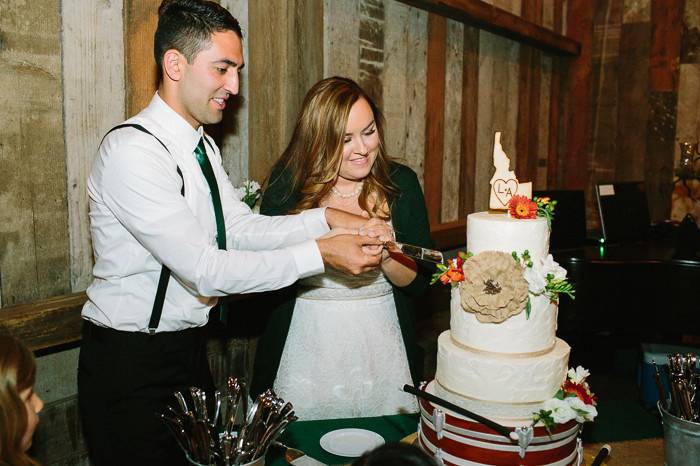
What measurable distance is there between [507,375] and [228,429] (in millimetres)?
755

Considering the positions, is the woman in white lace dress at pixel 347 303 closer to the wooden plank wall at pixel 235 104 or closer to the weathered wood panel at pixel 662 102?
the wooden plank wall at pixel 235 104

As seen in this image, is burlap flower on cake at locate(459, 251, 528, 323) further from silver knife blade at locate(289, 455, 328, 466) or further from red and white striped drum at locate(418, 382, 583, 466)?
silver knife blade at locate(289, 455, 328, 466)

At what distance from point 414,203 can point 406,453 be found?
6.19 feet

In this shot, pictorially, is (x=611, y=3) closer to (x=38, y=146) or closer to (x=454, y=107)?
(x=454, y=107)

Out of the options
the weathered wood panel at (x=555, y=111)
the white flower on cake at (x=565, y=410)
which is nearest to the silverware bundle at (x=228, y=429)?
the white flower on cake at (x=565, y=410)

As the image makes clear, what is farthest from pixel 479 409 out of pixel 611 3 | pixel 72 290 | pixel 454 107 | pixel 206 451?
pixel 611 3

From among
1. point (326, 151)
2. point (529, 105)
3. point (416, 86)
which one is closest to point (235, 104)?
point (326, 151)

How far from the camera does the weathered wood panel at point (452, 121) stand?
4.82 metres

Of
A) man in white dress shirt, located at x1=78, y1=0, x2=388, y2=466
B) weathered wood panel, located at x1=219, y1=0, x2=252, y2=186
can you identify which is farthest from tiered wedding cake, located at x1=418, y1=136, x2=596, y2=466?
weathered wood panel, located at x1=219, y1=0, x2=252, y2=186

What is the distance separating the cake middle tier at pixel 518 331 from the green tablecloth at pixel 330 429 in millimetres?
434

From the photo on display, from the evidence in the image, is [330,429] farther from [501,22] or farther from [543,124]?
[543,124]

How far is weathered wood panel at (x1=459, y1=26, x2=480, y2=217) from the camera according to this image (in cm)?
500

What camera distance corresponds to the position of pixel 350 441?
6.47 ft

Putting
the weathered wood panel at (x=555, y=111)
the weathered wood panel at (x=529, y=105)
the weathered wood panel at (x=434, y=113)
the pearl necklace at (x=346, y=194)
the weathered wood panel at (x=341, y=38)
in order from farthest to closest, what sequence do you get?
1. the weathered wood panel at (x=555, y=111)
2. the weathered wood panel at (x=529, y=105)
3. the weathered wood panel at (x=434, y=113)
4. the weathered wood panel at (x=341, y=38)
5. the pearl necklace at (x=346, y=194)
